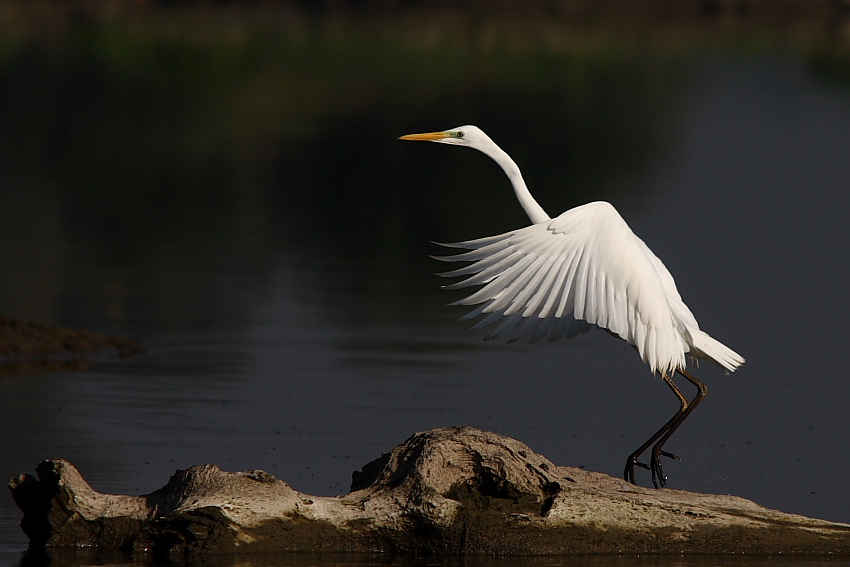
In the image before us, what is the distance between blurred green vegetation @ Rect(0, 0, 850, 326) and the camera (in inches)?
763

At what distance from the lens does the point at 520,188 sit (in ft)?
29.4

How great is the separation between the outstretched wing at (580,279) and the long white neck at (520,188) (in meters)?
0.45

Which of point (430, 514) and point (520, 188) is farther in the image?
point (520, 188)

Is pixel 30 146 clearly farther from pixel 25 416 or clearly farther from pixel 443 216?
pixel 25 416

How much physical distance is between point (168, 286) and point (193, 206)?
6.36 meters

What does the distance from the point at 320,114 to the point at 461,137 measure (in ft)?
80.8

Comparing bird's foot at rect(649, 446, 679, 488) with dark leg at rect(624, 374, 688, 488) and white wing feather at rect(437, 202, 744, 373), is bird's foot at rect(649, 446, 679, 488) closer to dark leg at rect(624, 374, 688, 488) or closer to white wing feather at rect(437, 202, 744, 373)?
dark leg at rect(624, 374, 688, 488)

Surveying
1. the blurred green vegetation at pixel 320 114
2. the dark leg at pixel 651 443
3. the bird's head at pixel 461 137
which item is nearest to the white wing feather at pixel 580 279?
the dark leg at pixel 651 443

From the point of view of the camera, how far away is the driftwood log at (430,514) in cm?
725

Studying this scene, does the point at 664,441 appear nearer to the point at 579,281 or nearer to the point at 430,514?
the point at 579,281

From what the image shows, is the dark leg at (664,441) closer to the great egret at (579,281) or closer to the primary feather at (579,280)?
the great egret at (579,281)

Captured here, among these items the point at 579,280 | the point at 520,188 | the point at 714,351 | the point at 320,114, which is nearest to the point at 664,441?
the point at 714,351

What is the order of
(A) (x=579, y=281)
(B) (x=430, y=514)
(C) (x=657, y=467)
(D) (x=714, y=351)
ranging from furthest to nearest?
(C) (x=657, y=467), (D) (x=714, y=351), (A) (x=579, y=281), (B) (x=430, y=514)

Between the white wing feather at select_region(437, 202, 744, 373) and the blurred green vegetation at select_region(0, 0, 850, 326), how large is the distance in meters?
7.50
